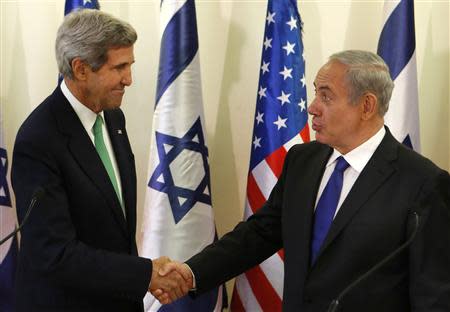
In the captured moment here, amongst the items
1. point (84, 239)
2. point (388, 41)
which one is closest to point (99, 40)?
point (84, 239)

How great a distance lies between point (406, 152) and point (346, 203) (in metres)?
0.26

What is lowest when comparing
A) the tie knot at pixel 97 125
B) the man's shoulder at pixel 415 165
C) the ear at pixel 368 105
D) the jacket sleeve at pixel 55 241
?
the jacket sleeve at pixel 55 241

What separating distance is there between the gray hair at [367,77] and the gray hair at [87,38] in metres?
0.74

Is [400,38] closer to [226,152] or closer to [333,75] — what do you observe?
[226,152]

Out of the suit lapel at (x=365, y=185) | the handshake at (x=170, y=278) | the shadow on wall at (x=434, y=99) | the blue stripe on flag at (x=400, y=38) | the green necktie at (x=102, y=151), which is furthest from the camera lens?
the shadow on wall at (x=434, y=99)

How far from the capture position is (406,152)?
227 centimetres

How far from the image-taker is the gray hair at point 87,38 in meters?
2.30

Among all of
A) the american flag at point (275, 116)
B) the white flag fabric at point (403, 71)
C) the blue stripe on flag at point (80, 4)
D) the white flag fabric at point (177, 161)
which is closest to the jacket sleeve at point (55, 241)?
the white flag fabric at point (177, 161)

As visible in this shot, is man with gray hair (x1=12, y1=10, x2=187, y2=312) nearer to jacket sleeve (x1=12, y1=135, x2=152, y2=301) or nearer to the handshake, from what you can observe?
jacket sleeve (x1=12, y1=135, x2=152, y2=301)

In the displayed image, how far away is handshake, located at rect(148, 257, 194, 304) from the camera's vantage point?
2.55 m

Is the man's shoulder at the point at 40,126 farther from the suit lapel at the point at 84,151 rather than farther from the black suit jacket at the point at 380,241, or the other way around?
the black suit jacket at the point at 380,241

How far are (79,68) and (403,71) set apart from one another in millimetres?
1753

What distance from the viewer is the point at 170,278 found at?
2.56 meters

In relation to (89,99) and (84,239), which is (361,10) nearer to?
(89,99)
